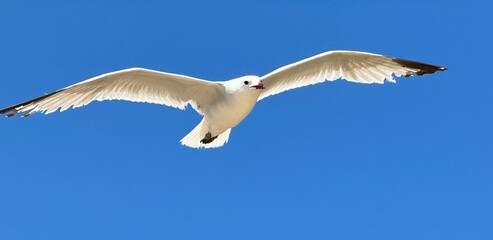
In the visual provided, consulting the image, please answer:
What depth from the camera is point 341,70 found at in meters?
9.77

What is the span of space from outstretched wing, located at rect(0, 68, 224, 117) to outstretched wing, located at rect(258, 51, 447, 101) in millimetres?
1016

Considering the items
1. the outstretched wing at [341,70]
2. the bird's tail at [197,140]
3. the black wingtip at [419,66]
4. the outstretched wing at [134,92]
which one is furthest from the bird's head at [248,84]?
the black wingtip at [419,66]

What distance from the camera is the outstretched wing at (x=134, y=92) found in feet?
28.3

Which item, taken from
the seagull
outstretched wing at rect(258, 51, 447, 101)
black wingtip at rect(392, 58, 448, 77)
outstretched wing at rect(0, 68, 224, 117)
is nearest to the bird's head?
the seagull

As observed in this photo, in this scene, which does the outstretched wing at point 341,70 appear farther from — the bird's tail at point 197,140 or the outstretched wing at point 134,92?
the outstretched wing at point 134,92

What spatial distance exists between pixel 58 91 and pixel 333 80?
13.5 feet

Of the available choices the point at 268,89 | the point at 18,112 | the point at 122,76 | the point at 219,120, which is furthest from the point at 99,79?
the point at 268,89

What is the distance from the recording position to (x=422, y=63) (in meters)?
9.55

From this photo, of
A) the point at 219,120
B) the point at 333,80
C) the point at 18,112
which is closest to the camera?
the point at 18,112

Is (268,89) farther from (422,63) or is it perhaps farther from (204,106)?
(422,63)

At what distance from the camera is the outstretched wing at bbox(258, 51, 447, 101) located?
948cm

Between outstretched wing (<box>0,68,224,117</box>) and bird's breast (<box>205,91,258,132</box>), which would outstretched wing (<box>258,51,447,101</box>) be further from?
outstretched wing (<box>0,68,224,117</box>)

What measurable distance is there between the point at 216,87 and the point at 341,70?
2.04 meters

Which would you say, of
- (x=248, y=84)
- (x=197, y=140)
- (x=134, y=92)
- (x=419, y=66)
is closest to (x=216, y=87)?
(x=248, y=84)
